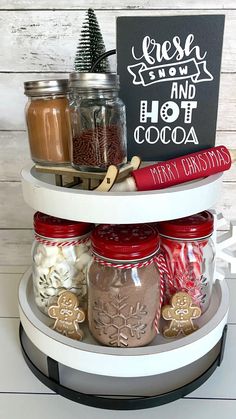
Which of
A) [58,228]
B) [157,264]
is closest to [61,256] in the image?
[58,228]

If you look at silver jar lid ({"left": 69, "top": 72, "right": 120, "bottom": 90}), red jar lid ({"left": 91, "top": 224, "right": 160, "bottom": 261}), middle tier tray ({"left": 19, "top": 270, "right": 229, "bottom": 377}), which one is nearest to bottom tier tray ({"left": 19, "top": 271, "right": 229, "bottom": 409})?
middle tier tray ({"left": 19, "top": 270, "right": 229, "bottom": 377})

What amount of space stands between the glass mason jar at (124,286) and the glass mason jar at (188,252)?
0.16 ft

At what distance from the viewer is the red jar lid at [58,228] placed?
625mm

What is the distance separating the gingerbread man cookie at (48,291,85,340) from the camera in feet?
2.01

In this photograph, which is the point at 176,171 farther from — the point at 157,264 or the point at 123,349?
the point at 123,349

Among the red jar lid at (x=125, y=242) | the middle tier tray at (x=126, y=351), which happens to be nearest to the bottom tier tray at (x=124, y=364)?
the middle tier tray at (x=126, y=351)

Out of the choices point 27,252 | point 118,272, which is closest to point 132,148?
point 118,272

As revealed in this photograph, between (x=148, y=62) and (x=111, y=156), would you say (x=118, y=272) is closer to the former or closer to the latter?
(x=111, y=156)

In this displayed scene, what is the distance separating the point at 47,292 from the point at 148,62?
1.33 feet

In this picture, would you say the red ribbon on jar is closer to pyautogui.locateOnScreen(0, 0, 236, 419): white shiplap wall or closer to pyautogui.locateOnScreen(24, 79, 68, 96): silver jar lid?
pyautogui.locateOnScreen(0, 0, 236, 419): white shiplap wall

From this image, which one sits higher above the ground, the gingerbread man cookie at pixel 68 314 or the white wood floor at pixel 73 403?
the gingerbread man cookie at pixel 68 314

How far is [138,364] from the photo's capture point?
1.85 feet

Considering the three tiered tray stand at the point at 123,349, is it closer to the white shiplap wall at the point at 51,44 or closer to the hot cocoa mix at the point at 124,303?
the hot cocoa mix at the point at 124,303

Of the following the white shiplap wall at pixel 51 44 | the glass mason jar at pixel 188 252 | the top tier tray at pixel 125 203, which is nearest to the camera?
the top tier tray at pixel 125 203
